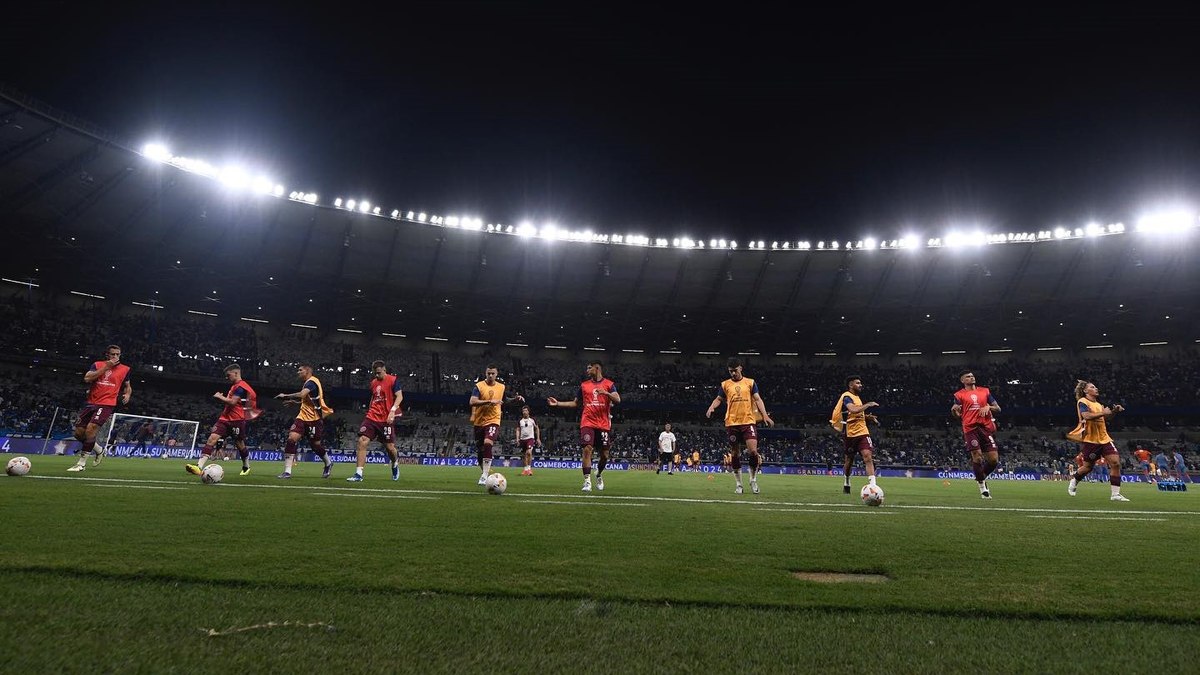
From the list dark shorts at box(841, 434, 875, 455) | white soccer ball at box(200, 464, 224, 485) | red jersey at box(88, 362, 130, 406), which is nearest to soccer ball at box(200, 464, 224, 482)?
white soccer ball at box(200, 464, 224, 485)

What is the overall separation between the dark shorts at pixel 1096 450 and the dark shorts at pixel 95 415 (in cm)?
2017

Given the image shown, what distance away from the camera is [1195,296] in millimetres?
41250

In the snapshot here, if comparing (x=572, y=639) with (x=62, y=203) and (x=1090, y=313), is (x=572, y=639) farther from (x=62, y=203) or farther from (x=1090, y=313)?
(x=1090, y=313)

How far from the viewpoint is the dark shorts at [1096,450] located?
457 inches

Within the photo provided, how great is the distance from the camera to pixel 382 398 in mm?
11609

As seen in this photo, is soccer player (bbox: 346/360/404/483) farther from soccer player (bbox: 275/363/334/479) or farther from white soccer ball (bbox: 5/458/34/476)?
white soccer ball (bbox: 5/458/34/476)

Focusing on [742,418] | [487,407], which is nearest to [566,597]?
[487,407]

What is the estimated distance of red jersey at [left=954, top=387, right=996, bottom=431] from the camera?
38.1 ft

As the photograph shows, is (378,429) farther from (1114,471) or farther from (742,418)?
(1114,471)

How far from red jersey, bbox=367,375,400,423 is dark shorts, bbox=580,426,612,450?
152 inches

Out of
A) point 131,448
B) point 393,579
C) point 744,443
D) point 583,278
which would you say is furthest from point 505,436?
point 393,579

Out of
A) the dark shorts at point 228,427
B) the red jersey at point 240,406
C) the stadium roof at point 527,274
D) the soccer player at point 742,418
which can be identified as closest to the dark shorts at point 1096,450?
the soccer player at point 742,418

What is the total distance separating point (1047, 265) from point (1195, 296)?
11084 mm

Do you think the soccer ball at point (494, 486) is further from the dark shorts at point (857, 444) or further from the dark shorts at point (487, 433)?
the dark shorts at point (857, 444)
